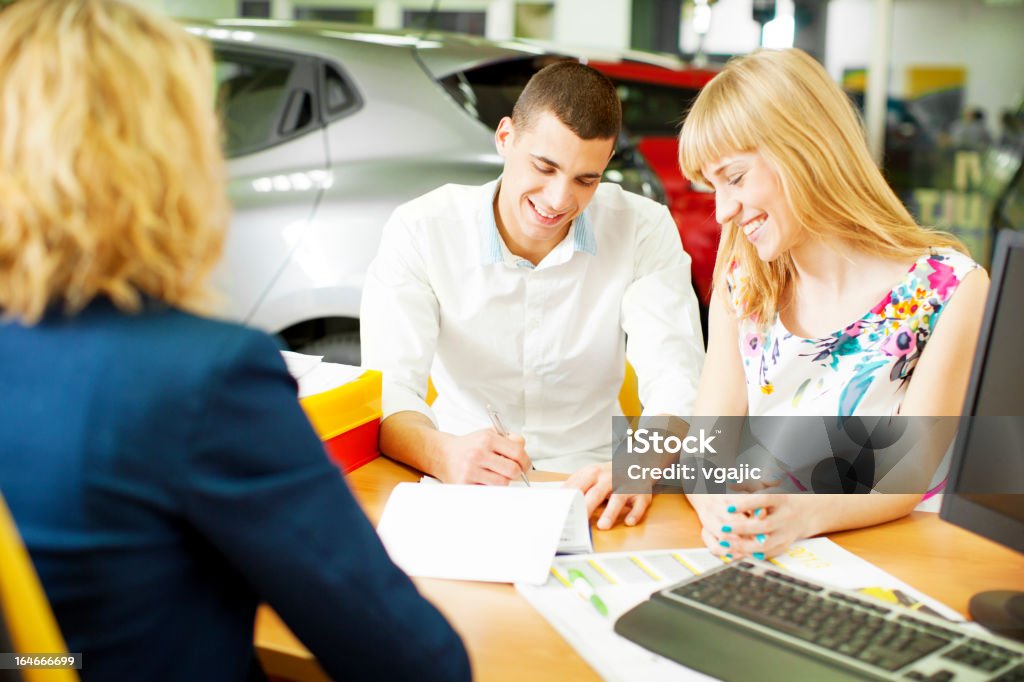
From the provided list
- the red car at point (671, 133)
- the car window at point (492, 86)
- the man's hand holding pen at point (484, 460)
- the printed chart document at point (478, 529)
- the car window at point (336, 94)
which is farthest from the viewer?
the car window at point (336, 94)

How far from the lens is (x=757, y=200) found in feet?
5.14

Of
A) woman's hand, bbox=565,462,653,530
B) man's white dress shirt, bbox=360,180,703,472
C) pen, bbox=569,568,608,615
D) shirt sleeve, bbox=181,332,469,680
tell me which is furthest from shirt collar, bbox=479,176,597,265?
shirt sleeve, bbox=181,332,469,680

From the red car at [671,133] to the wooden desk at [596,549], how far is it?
1.14m

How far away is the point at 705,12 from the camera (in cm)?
414

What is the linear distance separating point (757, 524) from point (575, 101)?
0.97m

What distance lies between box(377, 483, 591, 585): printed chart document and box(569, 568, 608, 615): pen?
0.03 meters

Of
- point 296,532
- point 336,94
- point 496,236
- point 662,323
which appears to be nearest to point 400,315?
point 496,236

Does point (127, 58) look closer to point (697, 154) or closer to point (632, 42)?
point (697, 154)

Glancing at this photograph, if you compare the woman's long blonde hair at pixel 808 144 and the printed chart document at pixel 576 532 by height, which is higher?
the woman's long blonde hair at pixel 808 144

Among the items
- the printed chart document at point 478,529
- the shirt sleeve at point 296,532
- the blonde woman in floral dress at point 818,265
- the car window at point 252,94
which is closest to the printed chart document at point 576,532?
the printed chart document at point 478,529

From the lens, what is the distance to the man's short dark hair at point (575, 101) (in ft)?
6.00

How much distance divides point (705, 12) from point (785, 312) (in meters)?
2.81

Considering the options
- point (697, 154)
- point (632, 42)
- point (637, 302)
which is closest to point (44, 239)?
point (697, 154)

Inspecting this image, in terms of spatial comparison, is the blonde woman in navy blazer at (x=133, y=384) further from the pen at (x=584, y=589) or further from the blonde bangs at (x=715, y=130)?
the blonde bangs at (x=715, y=130)
